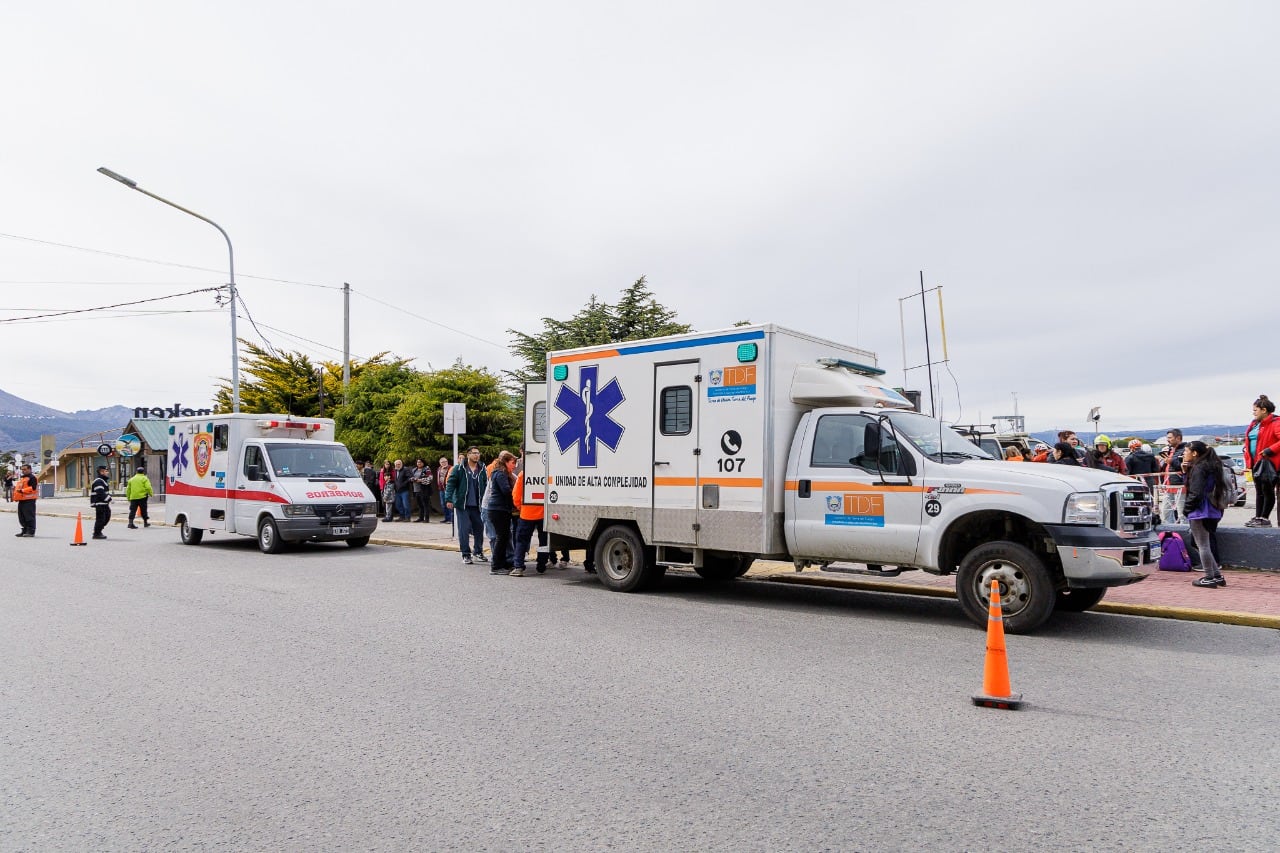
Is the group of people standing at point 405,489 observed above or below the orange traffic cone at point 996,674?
above

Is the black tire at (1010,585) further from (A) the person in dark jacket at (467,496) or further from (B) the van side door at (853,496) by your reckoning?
(A) the person in dark jacket at (467,496)

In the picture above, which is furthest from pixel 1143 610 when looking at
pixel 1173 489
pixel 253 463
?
pixel 253 463

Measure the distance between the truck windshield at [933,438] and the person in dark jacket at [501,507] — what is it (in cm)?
614

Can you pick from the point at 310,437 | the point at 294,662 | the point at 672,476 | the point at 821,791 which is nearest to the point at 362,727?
the point at 294,662

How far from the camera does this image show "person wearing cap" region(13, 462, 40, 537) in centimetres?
1991

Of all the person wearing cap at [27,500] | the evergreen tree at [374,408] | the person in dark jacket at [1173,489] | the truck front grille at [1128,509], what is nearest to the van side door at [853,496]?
the truck front grille at [1128,509]

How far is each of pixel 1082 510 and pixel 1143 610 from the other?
195 cm

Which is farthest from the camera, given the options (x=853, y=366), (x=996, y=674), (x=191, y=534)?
(x=191, y=534)

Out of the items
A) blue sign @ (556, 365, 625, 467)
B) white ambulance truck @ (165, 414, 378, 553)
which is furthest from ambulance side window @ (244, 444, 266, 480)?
blue sign @ (556, 365, 625, 467)

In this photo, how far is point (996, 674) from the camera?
5438mm

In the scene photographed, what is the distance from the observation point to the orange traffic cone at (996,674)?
5387 mm

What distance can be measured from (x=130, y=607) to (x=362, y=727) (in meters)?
5.80

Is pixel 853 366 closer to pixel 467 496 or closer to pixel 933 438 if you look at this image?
pixel 933 438

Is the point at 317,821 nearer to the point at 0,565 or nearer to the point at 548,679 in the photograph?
the point at 548,679
